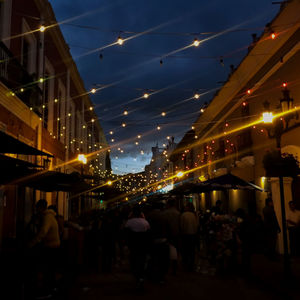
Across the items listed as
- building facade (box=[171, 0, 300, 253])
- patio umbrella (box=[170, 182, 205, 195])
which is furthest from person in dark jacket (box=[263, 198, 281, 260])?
patio umbrella (box=[170, 182, 205, 195])

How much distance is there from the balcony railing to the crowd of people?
163 inches

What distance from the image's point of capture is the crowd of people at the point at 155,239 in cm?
704

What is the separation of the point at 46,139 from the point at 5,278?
10.3 meters

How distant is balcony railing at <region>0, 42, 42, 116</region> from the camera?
10500mm

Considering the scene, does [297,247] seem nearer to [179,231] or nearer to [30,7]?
[179,231]

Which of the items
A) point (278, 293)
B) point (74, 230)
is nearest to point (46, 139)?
point (74, 230)

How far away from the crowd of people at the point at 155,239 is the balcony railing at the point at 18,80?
4.14m

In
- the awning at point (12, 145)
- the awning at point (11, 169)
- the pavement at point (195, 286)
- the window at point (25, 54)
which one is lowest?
the pavement at point (195, 286)

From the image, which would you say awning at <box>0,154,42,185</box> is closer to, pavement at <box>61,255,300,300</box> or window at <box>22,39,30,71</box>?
pavement at <box>61,255,300,300</box>

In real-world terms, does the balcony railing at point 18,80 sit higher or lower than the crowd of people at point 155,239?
higher

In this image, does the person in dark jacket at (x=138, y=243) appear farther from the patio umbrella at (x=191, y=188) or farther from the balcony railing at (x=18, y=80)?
the patio umbrella at (x=191, y=188)

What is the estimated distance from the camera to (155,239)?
28.7 ft

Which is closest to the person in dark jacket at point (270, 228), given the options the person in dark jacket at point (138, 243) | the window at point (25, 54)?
the person in dark jacket at point (138, 243)

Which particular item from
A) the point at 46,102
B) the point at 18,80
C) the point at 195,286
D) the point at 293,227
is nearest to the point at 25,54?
the point at 18,80
